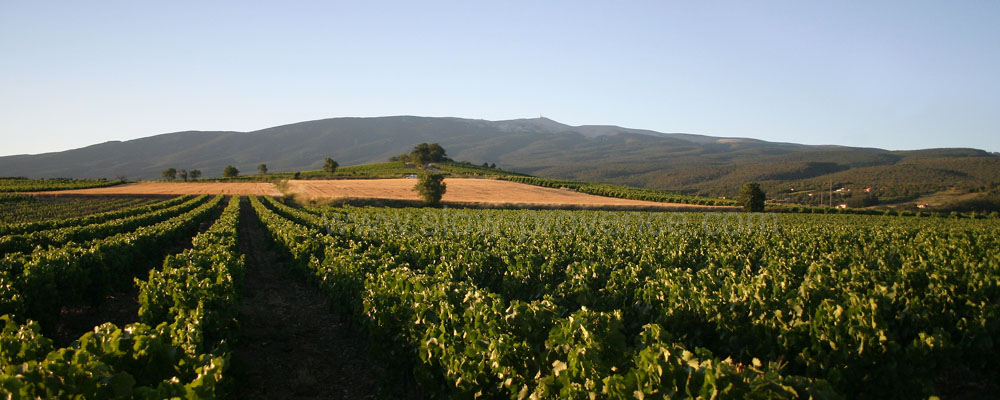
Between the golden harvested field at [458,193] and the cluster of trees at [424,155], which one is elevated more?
the cluster of trees at [424,155]

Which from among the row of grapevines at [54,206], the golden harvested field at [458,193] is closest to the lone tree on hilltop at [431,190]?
the golden harvested field at [458,193]

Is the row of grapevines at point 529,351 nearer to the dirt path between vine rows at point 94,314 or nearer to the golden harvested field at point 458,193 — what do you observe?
the dirt path between vine rows at point 94,314

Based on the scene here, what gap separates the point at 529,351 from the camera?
6.31 m

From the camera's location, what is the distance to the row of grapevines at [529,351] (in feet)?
14.6

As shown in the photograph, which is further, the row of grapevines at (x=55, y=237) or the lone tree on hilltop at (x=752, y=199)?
the lone tree on hilltop at (x=752, y=199)

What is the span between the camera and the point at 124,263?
48.9 feet

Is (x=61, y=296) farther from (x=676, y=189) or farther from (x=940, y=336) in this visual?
(x=676, y=189)

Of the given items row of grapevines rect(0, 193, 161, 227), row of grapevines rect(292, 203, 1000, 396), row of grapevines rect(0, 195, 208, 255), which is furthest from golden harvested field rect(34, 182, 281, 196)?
row of grapevines rect(292, 203, 1000, 396)

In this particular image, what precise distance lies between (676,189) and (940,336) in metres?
132

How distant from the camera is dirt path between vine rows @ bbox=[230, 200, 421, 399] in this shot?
28.6ft

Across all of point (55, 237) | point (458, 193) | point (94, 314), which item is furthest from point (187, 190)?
point (94, 314)

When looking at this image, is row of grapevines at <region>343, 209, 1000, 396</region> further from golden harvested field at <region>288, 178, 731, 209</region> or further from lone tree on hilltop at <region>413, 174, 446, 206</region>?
golden harvested field at <region>288, 178, 731, 209</region>

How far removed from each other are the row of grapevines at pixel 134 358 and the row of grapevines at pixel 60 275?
3260 millimetres

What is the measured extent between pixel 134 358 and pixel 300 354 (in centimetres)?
Answer: 521
